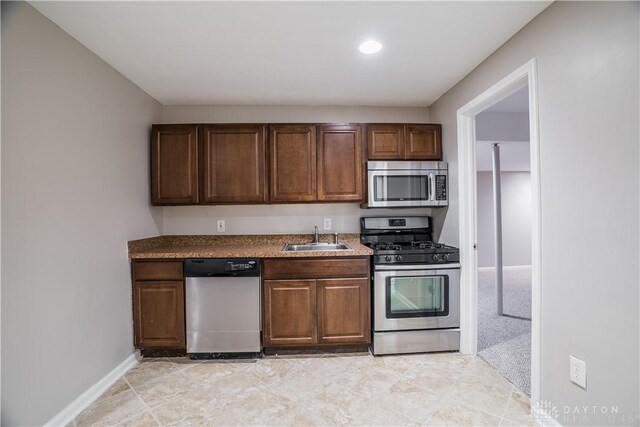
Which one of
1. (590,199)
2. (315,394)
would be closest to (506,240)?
(590,199)

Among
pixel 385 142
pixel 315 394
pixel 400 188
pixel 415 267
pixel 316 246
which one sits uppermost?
pixel 385 142

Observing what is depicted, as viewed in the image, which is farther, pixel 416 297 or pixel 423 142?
pixel 423 142

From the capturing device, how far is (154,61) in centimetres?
218

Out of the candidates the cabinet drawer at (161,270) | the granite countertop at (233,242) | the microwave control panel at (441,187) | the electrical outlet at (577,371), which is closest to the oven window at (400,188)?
the microwave control panel at (441,187)

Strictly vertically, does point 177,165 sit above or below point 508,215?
above

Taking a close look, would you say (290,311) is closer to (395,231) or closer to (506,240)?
(395,231)

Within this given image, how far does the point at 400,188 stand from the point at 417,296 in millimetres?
1030

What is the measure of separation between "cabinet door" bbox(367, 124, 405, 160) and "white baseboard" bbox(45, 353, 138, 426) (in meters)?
2.77

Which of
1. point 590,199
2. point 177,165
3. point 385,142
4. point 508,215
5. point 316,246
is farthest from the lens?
point 508,215

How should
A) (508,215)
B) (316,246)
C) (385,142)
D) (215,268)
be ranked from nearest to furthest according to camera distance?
(215,268), (385,142), (316,246), (508,215)

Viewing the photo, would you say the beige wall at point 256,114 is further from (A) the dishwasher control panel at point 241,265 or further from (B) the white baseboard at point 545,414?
(B) the white baseboard at point 545,414

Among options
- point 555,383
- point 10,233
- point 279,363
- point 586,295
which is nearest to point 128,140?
point 10,233

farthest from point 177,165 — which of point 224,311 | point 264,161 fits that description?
point 224,311

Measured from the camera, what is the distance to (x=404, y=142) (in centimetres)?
294
